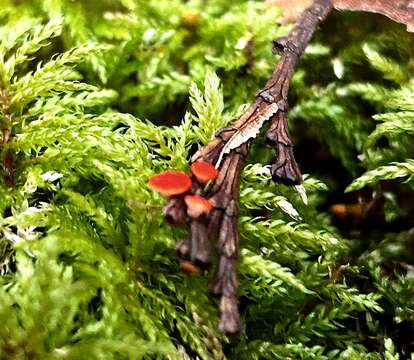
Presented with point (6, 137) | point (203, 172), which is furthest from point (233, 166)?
point (6, 137)

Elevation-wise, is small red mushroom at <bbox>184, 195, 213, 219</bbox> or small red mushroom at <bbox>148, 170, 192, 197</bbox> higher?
small red mushroom at <bbox>148, 170, 192, 197</bbox>

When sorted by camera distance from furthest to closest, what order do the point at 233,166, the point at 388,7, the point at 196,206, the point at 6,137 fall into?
the point at 388,7
the point at 6,137
the point at 233,166
the point at 196,206

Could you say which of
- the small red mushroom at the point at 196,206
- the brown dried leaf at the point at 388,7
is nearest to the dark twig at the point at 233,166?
the small red mushroom at the point at 196,206

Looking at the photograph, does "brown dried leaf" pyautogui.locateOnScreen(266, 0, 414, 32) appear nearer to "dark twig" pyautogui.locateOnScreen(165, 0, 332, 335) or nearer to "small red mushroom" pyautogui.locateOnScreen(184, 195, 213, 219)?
"dark twig" pyautogui.locateOnScreen(165, 0, 332, 335)

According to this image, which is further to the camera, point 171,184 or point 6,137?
point 6,137

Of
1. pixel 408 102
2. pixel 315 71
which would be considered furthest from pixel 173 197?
pixel 315 71

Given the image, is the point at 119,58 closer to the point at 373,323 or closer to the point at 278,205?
the point at 278,205

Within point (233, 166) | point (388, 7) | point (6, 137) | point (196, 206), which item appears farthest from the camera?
point (388, 7)

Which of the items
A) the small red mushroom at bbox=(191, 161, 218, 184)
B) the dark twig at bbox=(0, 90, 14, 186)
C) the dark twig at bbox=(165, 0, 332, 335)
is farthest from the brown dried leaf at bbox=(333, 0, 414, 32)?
the dark twig at bbox=(0, 90, 14, 186)

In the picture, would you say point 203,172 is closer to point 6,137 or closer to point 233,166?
point 233,166
